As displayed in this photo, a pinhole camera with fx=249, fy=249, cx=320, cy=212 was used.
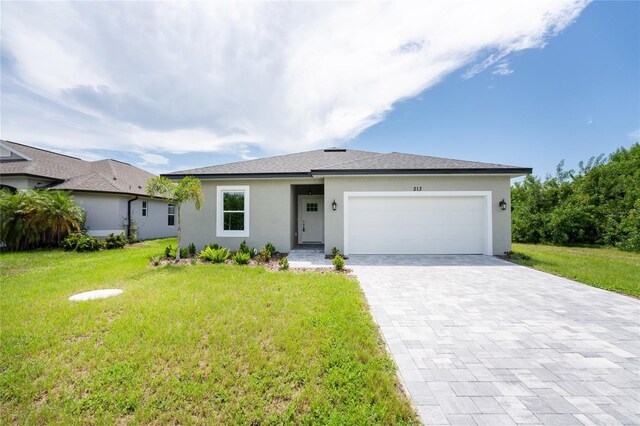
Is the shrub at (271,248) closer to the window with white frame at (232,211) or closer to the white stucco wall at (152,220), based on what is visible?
the window with white frame at (232,211)

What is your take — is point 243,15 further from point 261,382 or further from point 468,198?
point 468,198

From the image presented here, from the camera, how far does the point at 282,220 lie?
1042 cm

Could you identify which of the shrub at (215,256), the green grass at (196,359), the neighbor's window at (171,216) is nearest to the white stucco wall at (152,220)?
the neighbor's window at (171,216)

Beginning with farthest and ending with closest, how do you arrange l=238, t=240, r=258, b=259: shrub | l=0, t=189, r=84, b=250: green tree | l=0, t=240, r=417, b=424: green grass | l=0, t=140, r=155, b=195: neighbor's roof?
1. l=0, t=140, r=155, b=195: neighbor's roof
2. l=0, t=189, r=84, b=250: green tree
3. l=238, t=240, r=258, b=259: shrub
4. l=0, t=240, r=417, b=424: green grass

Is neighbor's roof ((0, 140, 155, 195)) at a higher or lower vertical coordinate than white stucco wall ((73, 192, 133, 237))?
higher

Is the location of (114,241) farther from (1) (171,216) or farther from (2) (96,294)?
(2) (96,294)

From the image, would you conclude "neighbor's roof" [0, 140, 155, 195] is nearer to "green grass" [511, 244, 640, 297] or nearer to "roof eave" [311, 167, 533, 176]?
"roof eave" [311, 167, 533, 176]

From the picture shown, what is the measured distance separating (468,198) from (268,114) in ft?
30.1

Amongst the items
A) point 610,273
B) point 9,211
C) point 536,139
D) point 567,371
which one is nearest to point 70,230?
point 9,211

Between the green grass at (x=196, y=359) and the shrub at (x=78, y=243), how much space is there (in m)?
6.27

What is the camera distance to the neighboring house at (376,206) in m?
9.64

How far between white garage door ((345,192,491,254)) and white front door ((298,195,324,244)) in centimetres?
310

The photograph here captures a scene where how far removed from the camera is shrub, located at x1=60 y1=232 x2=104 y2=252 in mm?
10918

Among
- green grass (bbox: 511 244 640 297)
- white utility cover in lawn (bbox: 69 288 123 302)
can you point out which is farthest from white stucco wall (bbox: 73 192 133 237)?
green grass (bbox: 511 244 640 297)
